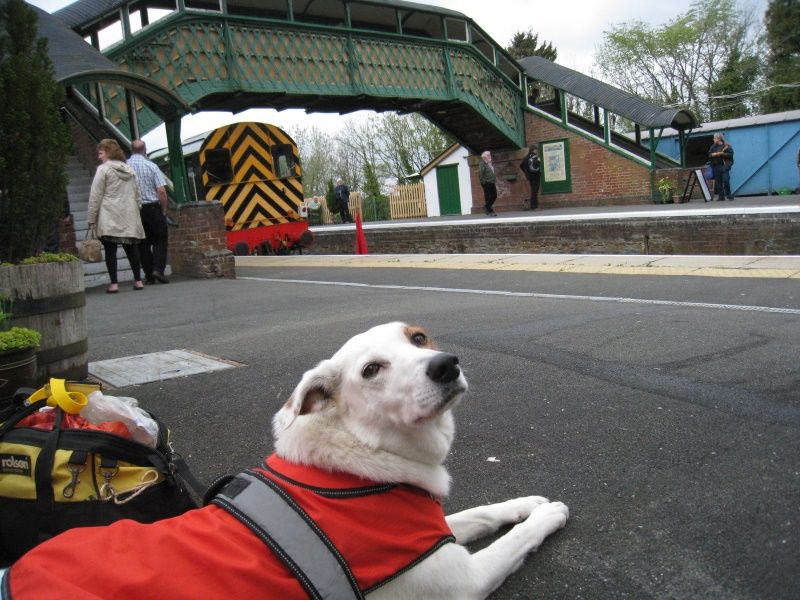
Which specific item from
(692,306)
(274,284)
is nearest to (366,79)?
(274,284)

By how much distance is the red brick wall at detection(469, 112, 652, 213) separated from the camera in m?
24.7

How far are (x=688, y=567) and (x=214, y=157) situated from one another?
62.7 feet

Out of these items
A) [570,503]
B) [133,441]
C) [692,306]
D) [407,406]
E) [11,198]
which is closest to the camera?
[407,406]

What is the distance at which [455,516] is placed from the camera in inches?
104

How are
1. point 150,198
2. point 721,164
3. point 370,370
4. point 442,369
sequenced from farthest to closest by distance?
1. point 721,164
2. point 150,198
3. point 370,370
4. point 442,369

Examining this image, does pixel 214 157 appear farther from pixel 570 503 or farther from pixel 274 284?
pixel 570 503

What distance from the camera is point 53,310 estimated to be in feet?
14.7

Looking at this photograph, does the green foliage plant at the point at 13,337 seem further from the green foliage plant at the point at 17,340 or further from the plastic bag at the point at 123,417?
the plastic bag at the point at 123,417

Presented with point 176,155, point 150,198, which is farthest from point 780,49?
point 150,198

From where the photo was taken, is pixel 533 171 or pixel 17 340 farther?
pixel 533 171

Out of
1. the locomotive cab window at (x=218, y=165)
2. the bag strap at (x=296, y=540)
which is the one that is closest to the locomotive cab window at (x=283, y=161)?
the locomotive cab window at (x=218, y=165)

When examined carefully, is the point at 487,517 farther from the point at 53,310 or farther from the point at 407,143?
the point at 407,143

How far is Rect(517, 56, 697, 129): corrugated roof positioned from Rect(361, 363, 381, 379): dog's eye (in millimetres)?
22744

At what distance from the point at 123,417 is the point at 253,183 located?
1800 cm
